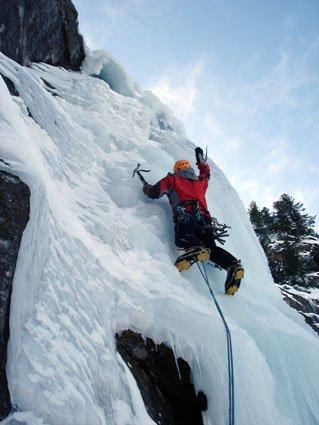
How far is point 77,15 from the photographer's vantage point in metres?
9.66

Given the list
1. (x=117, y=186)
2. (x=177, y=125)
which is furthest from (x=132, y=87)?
(x=117, y=186)

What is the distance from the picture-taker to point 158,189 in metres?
5.22

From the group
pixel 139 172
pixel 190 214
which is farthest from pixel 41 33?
pixel 190 214

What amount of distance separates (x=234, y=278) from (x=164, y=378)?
1505mm

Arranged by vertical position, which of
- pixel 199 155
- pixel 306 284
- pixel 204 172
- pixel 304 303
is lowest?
pixel 304 303

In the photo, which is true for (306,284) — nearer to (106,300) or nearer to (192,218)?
(192,218)

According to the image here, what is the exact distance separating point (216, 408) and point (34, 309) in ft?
6.02

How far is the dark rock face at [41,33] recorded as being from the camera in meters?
6.23

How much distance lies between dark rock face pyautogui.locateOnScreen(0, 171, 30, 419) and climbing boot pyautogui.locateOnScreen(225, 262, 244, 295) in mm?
2766

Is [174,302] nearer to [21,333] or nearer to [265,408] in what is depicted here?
[265,408]

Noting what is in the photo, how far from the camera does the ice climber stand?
4520mm

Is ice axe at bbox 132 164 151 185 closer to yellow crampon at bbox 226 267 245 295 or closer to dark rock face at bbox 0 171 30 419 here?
yellow crampon at bbox 226 267 245 295

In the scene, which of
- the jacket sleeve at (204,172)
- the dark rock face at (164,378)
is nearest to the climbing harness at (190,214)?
the jacket sleeve at (204,172)

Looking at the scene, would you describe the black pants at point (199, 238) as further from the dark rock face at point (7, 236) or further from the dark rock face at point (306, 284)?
the dark rock face at point (306, 284)
